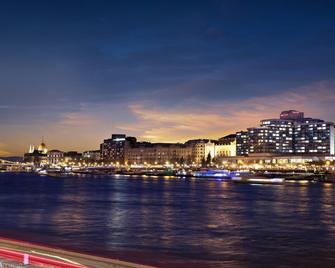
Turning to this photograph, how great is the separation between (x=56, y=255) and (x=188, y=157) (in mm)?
184299

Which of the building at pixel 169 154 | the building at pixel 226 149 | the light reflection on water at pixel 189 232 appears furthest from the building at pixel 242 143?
the light reflection on water at pixel 189 232

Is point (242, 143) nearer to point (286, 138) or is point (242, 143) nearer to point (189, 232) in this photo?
point (286, 138)

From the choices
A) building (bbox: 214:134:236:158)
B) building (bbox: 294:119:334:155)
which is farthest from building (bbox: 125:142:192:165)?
building (bbox: 294:119:334:155)

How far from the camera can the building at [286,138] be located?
6896 inches

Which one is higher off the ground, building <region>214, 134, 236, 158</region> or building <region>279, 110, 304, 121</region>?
building <region>279, 110, 304, 121</region>

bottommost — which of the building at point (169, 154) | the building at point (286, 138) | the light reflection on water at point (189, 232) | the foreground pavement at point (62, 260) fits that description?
the light reflection on water at point (189, 232)

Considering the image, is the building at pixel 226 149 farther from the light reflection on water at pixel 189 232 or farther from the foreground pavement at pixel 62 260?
Result: the foreground pavement at pixel 62 260

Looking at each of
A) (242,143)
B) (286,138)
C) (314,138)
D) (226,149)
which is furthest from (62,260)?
(226,149)

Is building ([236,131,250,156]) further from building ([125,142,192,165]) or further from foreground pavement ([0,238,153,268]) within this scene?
foreground pavement ([0,238,153,268])

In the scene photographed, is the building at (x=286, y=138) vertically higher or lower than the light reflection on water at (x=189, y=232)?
higher

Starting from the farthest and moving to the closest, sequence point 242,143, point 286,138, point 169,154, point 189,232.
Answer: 1. point 169,154
2. point 242,143
3. point 286,138
4. point 189,232

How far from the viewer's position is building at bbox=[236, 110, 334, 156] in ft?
575

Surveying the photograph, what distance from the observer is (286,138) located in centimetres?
18200

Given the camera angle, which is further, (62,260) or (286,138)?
(286,138)
